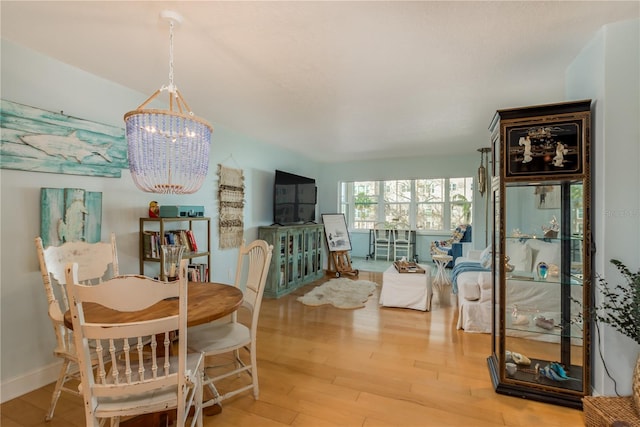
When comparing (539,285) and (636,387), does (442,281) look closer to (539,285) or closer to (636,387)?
(539,285)

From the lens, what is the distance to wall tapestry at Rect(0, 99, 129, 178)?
2.02m

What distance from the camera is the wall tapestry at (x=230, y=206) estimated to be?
3902 mm

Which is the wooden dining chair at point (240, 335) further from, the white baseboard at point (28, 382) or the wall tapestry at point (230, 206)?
the wall tapestry at point (230, 206)

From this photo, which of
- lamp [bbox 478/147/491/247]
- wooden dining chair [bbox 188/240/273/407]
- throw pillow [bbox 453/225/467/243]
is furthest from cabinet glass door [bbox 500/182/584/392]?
throw pillow [bbox 453/225/467/243]

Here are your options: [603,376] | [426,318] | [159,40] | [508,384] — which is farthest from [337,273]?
[159,40]

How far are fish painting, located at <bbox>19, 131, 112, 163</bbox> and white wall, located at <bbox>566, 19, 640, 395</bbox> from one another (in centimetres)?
374

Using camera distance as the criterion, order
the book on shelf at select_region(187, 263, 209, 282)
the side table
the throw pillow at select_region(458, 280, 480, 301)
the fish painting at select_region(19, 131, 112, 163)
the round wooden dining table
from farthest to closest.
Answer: the side table
the throw pillow at select_region(458, 280, 480, 301)
the book on shelf at select_region(187, 263, 209, 282)
the fish painting at select_region(19, 131, 112, 163)
the round wooden dining table

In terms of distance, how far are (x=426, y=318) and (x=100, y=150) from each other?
379cm

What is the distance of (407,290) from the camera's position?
3.83 m

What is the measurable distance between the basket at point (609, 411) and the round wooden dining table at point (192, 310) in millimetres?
2088

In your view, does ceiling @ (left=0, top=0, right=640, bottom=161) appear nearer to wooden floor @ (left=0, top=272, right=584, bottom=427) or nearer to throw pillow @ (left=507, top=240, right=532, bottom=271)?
throw pillow @ (left=507, top=240, right=532, bottom=271)

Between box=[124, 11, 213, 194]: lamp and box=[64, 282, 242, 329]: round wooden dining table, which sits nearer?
box=[64, 282, 242, 329]: round wooden dining table

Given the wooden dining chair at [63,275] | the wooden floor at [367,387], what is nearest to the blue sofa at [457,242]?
the wooden floor at [367,387]

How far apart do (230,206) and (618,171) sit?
384 cm
